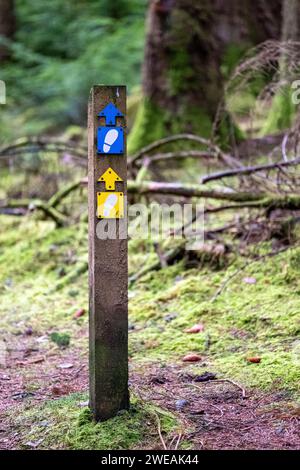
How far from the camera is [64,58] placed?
1745cm

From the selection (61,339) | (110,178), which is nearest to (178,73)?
(61,339)

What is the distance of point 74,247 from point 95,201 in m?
4.39

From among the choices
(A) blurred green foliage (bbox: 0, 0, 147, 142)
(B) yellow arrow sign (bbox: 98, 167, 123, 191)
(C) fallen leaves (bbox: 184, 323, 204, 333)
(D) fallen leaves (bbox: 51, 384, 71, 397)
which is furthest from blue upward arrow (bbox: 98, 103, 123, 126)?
(A) blurred green foliage (bbox: 0, 0, 147, 142)

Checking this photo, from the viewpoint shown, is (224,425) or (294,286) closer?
(224,425)

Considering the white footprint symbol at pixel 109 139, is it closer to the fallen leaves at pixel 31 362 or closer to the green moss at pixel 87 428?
the green moss at pixel 87 428

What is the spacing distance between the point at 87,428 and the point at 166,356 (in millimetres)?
1451

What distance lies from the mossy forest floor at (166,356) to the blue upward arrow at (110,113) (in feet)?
4.98

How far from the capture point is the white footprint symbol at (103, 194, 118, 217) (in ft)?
9.70

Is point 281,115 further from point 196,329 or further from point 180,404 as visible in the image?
point 180,404

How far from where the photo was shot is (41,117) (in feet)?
50.2

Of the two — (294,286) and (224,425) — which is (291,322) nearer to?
(294,286)

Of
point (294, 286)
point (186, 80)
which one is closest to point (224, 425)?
point (294, 286)

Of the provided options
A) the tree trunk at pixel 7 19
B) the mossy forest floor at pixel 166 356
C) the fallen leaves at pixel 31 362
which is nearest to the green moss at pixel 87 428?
the mossy forest floor at pixel 166 356
